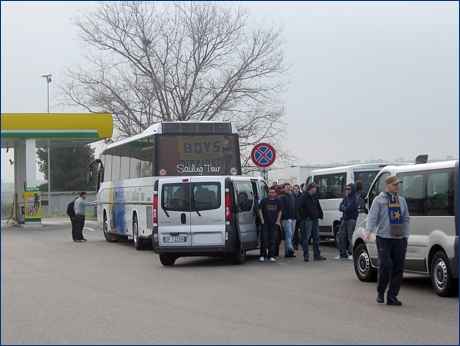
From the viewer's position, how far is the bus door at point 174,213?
15.9m

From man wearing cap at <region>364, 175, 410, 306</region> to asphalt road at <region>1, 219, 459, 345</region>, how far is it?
39 centimetres

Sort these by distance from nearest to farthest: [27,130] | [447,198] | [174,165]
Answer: [447,198]
[174,165]
[27,130]

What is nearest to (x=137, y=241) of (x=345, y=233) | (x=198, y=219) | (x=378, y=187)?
(x=198, y=219)

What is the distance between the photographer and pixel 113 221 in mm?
25359

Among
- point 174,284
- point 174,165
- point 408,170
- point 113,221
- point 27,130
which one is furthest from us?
point 27,130

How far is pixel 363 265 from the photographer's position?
42.2 feet

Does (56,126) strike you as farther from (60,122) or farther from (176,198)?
(176,198)

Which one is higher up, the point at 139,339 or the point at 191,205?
the point at 191,205

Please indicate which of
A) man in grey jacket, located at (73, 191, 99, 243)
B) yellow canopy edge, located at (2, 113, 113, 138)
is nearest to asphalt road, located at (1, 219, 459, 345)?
man in grey jacket, located at (73, 191, 99, 243)

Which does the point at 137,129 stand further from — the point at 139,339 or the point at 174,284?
the point at 139,339

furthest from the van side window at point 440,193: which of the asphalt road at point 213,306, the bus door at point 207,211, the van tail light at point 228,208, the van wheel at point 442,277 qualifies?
the bus door at point 207,211

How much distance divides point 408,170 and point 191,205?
581 cm

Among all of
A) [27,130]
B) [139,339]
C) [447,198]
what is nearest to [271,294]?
[447,198]

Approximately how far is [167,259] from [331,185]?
7.16m
